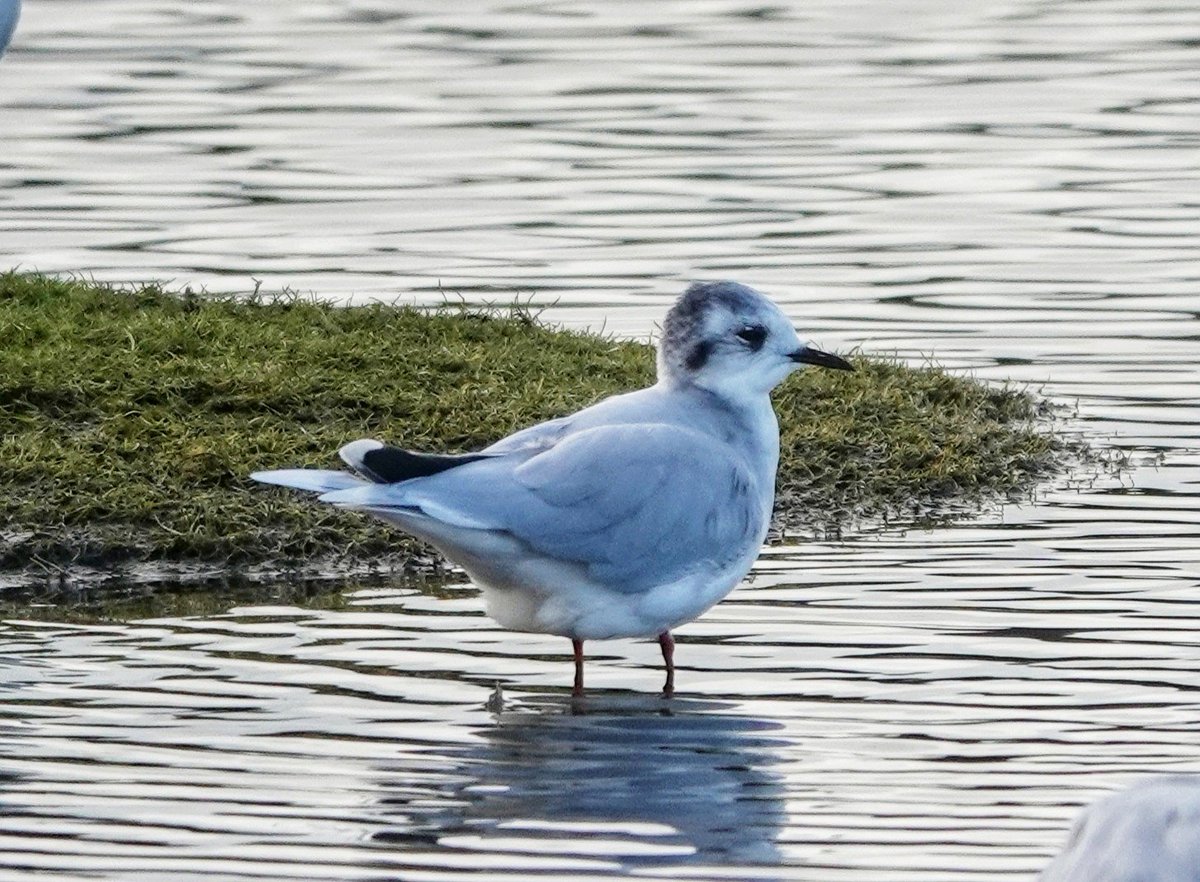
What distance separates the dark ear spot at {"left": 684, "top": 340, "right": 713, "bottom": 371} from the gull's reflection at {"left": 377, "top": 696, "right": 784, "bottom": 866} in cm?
104

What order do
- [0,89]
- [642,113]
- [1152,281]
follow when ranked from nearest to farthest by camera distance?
→ [1152,281], [642,113], [0,89]

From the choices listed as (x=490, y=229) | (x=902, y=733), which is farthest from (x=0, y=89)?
(x=902, y=733)

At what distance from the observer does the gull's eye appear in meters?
8.09

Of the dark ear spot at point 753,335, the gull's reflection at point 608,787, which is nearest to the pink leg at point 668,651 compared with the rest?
the gull's reflection at point 608,787

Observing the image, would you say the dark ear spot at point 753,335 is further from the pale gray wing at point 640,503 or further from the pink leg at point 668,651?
the pink leg at point 668,651

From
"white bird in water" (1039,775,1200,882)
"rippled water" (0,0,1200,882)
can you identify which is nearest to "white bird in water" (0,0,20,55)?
"rippled water" (0,0,1200,882)

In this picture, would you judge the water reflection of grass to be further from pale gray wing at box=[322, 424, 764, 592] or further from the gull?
pale gray wing at box=[322, 424, 764, 592]

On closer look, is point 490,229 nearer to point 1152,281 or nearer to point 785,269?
point 785,269

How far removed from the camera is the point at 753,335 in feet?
26.6

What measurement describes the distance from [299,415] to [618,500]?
2.52 m

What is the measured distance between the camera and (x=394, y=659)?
25.8ft

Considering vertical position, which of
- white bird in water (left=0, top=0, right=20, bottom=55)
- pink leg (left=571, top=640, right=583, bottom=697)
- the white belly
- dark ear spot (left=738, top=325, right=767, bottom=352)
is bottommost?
pink leg (left=571, top=640, right=583, bottom=697)

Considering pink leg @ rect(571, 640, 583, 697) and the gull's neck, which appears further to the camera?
the gull's neck

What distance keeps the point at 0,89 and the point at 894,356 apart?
9.49 metres
